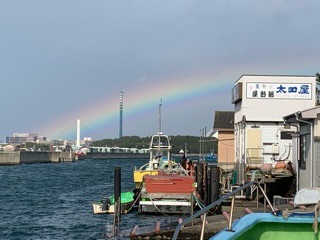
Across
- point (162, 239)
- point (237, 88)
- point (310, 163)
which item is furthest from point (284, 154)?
point (162, 239)

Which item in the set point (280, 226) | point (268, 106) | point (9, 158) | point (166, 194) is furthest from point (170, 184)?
point (9, 158)

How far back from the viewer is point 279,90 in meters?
41.5

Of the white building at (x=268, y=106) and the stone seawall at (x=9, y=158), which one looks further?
the stone seawall at (x=9, y=158)

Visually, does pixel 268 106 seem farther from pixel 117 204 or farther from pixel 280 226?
pixel 280 226

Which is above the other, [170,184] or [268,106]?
[268,106]

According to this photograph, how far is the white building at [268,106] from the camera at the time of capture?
1543 inches

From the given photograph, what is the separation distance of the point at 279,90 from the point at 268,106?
57.7 inches

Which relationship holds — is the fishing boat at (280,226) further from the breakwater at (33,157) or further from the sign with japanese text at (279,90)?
the breakwater at (33,157)

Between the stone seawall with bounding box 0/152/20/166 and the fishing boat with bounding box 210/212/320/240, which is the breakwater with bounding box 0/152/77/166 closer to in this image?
the stone seawall with bounding box 0/152/20/166

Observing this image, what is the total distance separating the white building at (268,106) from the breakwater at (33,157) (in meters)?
97.2

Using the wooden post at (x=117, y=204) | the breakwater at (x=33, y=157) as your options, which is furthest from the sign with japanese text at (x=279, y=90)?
the breakwater at (x=33, y=157)

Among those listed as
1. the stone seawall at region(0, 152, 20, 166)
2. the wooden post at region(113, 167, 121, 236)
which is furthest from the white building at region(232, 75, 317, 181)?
the stone seawall at region(0, 152, 20, 166)

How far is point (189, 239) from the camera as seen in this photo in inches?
663

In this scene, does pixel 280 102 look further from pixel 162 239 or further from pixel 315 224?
pixel 315 224
